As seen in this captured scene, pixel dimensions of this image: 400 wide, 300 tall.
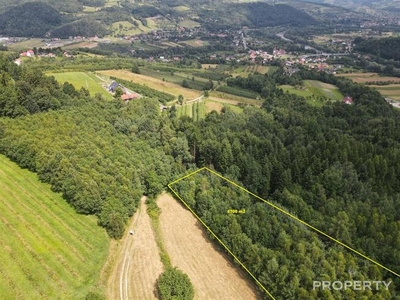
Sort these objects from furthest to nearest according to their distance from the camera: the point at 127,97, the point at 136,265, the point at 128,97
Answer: the point at 128,97 → the point at 127,97 → the point at 136,265

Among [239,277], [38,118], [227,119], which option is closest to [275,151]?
[227,119]

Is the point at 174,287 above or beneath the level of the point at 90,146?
beneath

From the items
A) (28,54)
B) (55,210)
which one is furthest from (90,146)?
(28,54)

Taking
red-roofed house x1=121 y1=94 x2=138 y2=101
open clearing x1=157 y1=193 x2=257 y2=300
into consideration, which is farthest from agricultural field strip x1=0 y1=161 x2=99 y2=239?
red-roofed house x1=121 y1=94 x2=138 y2=101

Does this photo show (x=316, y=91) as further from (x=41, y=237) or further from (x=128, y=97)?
(x=41, y=237)

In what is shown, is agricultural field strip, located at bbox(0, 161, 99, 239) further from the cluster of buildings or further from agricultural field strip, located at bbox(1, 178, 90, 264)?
the cluster of buildings

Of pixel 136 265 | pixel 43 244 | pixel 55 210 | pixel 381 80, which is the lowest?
pixel 381 80

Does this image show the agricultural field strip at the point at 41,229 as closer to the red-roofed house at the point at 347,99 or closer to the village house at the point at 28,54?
the red-roofed house at the point at 347,99

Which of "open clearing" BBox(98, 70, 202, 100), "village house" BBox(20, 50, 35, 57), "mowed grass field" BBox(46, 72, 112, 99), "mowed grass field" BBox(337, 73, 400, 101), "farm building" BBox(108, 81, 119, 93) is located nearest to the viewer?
"mowed grass field" BBox(46, 72, 112, 99)
